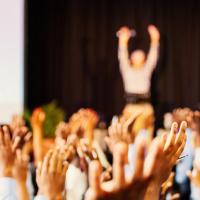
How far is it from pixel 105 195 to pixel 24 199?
2.28ft

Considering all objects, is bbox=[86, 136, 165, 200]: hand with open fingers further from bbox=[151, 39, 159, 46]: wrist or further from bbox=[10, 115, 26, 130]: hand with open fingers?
bbox=[151, 39, 159, 46]: wrist

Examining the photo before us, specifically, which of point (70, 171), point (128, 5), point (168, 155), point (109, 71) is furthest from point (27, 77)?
point (168, 155)

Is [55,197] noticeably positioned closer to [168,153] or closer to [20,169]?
[20,169]

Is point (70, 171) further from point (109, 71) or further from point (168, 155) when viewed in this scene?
point (109, 71)

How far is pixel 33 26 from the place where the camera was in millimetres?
6781

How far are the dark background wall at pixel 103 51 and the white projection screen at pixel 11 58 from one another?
84 centimetres

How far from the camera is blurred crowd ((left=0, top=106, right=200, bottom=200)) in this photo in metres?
1.04

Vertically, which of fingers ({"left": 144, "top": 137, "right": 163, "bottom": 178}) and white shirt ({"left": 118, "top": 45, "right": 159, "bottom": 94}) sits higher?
fingers ({"left": 144, "top": 137, "right": 163, "bottom": 178})

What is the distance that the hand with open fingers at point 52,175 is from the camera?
55.7 inches

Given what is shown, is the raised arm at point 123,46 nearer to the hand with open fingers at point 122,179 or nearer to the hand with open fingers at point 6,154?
the hand with open fingers at point 6,154

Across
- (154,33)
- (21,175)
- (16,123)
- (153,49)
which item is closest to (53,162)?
(21,175)

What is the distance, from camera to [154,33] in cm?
680

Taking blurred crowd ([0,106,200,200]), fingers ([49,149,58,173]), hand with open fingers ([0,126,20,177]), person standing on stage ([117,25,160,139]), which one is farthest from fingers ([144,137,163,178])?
person standing on stage ([117,25,160,139])

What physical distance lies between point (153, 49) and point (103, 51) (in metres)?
0.90
